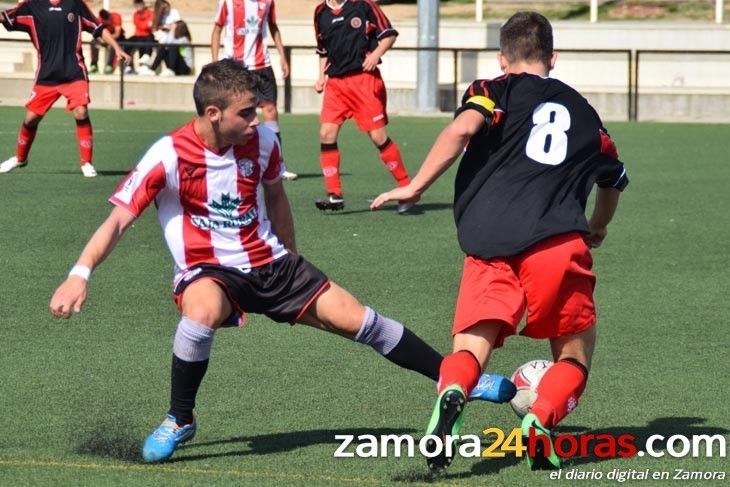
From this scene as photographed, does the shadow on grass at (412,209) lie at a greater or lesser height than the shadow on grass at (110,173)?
greater

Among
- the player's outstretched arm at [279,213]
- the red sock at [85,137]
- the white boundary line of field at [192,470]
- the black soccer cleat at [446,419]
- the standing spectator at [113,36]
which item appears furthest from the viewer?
the standing spectator at [113,36]

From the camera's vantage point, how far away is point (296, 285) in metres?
5.29

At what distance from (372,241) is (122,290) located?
2.47 m

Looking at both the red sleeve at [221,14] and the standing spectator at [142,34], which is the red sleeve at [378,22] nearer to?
the red sleeve at [221,14]

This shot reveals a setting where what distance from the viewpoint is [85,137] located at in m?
14.0

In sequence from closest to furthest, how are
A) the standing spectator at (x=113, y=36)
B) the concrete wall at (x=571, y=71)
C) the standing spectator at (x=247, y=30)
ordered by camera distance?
the standing spectator at (x=247, y=30)
the concrete wall at (x=571, y=71)
the standing spectator at (x=113, y=36)

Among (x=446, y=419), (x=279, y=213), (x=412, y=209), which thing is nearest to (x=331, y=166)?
(x=412, y=209)

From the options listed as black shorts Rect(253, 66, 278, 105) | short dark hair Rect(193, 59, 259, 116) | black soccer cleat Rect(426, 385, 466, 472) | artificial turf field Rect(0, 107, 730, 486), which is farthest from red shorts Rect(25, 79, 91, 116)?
black soccer cleat Rect(426, 385, 466, 472)

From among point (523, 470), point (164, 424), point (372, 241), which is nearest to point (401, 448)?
point (523, 470)

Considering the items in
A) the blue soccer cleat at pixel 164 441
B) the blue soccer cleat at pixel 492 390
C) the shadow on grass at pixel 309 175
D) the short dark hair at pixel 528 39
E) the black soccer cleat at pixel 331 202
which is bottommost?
the shadow on grass at pixel 309 175

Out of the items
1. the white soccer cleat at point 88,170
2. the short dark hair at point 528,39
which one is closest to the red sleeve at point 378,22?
the white soccer cleat at point 88,170

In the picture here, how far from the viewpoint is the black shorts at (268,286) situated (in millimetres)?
5203

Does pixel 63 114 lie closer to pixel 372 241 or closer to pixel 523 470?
pixel 372 241

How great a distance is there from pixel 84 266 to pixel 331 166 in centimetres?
705
